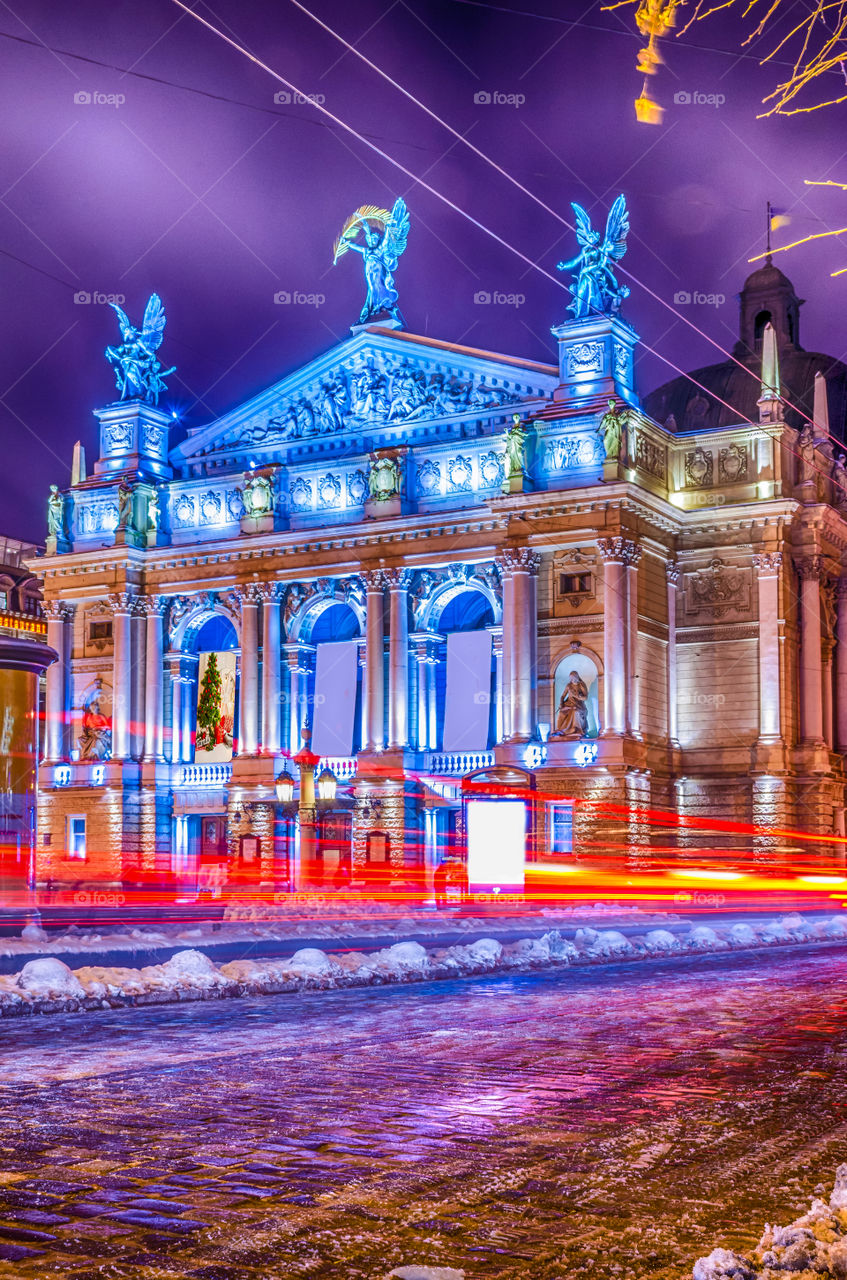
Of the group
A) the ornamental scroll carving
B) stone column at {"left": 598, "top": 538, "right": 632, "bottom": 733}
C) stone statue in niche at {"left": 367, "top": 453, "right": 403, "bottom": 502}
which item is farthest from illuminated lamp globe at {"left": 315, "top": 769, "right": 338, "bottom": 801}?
the ornamental scroll carving

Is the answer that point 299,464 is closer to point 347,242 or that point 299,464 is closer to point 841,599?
point 347,242

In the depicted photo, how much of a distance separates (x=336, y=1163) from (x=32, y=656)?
1404cm

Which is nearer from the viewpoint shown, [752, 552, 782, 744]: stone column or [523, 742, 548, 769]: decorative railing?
[523, 742, 548, 769]: decorative railing

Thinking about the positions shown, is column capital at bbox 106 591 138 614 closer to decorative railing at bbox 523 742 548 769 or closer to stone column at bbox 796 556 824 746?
decorative railing at bbox 523 742 548 769

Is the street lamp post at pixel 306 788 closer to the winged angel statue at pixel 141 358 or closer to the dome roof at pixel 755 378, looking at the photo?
the winged angel statue at pixel 141 358

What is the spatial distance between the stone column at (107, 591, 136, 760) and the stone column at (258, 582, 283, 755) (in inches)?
238

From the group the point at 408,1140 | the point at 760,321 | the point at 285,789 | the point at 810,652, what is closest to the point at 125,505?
the point at 285,789

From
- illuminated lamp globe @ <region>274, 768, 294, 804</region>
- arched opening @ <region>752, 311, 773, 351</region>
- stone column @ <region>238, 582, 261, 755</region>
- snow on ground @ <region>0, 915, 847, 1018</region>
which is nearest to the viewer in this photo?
snow on ground @ <region>0, 915, 847, 1018</region>

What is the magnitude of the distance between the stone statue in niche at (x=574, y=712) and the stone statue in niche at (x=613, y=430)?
289 inches

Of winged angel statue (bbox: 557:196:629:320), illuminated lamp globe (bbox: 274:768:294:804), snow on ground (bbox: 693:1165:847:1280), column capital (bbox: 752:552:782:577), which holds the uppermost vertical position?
winged angel statue (bbox: 557:196:629:320)

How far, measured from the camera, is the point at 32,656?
20172 millimetres

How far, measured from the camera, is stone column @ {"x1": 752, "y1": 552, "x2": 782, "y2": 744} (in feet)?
166

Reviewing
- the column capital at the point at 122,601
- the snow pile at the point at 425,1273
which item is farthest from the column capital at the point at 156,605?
the snow pile at the point at 425,1273

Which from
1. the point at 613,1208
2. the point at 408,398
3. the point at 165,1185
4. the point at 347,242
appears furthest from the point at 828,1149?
the point at 347,242
